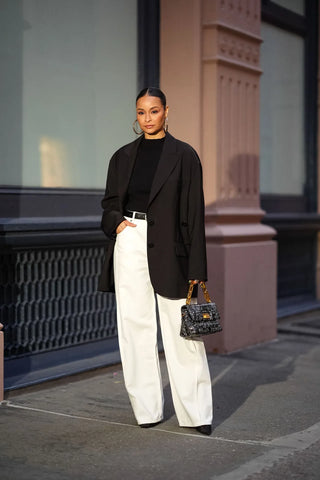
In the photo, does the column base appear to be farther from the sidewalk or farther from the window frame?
the window frame

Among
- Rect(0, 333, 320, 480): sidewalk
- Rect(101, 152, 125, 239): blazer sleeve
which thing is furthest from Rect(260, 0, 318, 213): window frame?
Rect(101, 152, 125, 239): blazer sleeve

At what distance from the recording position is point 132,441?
506cm

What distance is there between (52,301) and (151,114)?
2448 mm

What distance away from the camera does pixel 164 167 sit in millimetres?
5188

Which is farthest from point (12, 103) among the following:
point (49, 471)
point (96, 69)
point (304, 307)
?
point (304, 307)

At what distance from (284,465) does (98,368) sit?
2.66m

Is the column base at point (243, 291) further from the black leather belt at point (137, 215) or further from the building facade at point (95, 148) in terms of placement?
the black leather belt at point (137, 215)

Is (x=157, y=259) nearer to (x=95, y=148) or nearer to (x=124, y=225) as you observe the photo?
(x=124, y=225)

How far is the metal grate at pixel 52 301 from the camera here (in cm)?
675

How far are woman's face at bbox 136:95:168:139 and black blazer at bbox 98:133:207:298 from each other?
0.11 meters

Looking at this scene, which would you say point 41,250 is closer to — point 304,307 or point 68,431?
point 68,431

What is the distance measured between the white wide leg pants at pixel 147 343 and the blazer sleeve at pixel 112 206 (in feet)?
0.25

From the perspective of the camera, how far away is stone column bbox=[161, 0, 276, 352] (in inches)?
317

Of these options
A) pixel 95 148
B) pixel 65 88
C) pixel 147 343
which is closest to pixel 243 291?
pixel 95 148
